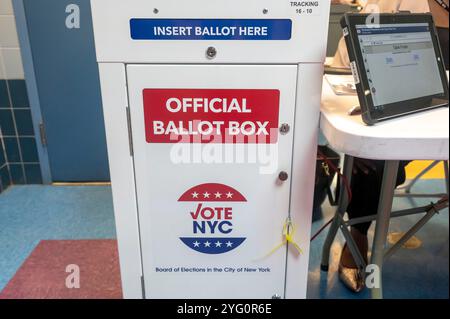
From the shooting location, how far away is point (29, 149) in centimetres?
241

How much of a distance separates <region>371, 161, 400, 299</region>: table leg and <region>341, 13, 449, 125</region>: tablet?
0.71 ft

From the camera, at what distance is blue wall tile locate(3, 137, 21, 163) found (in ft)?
7.81

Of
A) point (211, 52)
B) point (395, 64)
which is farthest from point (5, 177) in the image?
point (395, 64)

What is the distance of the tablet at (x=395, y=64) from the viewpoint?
2.84 ft

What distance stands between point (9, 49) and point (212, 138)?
1736 millimetres

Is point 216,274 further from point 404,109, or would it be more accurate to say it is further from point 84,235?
point 84,235

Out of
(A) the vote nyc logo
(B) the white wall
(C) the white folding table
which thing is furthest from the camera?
(B) the white wall

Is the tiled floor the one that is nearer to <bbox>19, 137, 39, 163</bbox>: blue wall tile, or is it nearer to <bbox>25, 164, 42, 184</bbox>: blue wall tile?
<bbox>25, 164, 42, 184</bbox>: blue wall tile

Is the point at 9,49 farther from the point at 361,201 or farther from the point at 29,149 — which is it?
the point at 361,201

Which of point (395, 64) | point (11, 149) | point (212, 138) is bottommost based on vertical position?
point (11, 149)

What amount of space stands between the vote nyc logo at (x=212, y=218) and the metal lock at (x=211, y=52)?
345 millimetres

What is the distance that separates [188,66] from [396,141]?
1.65 feet

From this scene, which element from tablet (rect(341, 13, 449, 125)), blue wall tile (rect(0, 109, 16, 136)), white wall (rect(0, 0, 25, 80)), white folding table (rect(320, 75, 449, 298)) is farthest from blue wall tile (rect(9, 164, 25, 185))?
tablet (rect(341, 13, 449, 125))

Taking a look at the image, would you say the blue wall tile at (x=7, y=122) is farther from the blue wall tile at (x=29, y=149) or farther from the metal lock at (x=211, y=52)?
the metal lock at (x=211, y=52)
